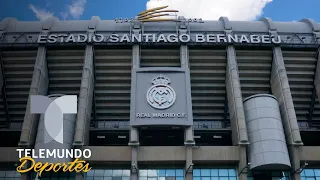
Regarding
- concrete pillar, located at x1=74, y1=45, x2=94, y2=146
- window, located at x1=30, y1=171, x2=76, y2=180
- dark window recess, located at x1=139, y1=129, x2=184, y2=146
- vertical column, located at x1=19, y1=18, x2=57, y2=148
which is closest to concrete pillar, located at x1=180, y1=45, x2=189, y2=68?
dark window recess, located at x1=139, y1=129, x2=184, y2=146

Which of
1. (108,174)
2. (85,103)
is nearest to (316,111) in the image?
(108,174)

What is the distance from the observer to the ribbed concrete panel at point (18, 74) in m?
51.3

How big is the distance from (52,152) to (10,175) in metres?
7.05

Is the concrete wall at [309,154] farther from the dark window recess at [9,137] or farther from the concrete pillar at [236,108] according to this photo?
the dark window recess at [9,137]

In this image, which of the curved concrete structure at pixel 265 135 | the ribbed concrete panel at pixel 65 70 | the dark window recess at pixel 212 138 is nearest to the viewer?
the curved concrete structure at pixel 265 135

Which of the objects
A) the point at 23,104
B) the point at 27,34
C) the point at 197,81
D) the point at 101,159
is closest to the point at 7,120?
the point at 23,104

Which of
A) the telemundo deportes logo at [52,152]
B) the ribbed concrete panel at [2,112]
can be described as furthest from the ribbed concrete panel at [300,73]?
the ribbed concrete panel at [2,112]

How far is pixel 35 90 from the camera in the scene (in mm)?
47500

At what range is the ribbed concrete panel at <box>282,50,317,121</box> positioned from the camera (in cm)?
5222

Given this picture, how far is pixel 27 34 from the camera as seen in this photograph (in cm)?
5262

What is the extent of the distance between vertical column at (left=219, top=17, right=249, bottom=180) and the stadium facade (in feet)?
0.46

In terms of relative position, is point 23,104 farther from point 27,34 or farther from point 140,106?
point 140,106

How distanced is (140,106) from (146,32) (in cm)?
1214

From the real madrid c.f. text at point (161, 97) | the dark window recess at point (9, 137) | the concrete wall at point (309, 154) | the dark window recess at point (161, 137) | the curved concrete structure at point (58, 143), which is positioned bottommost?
the concrete wall at point (309, 154)
